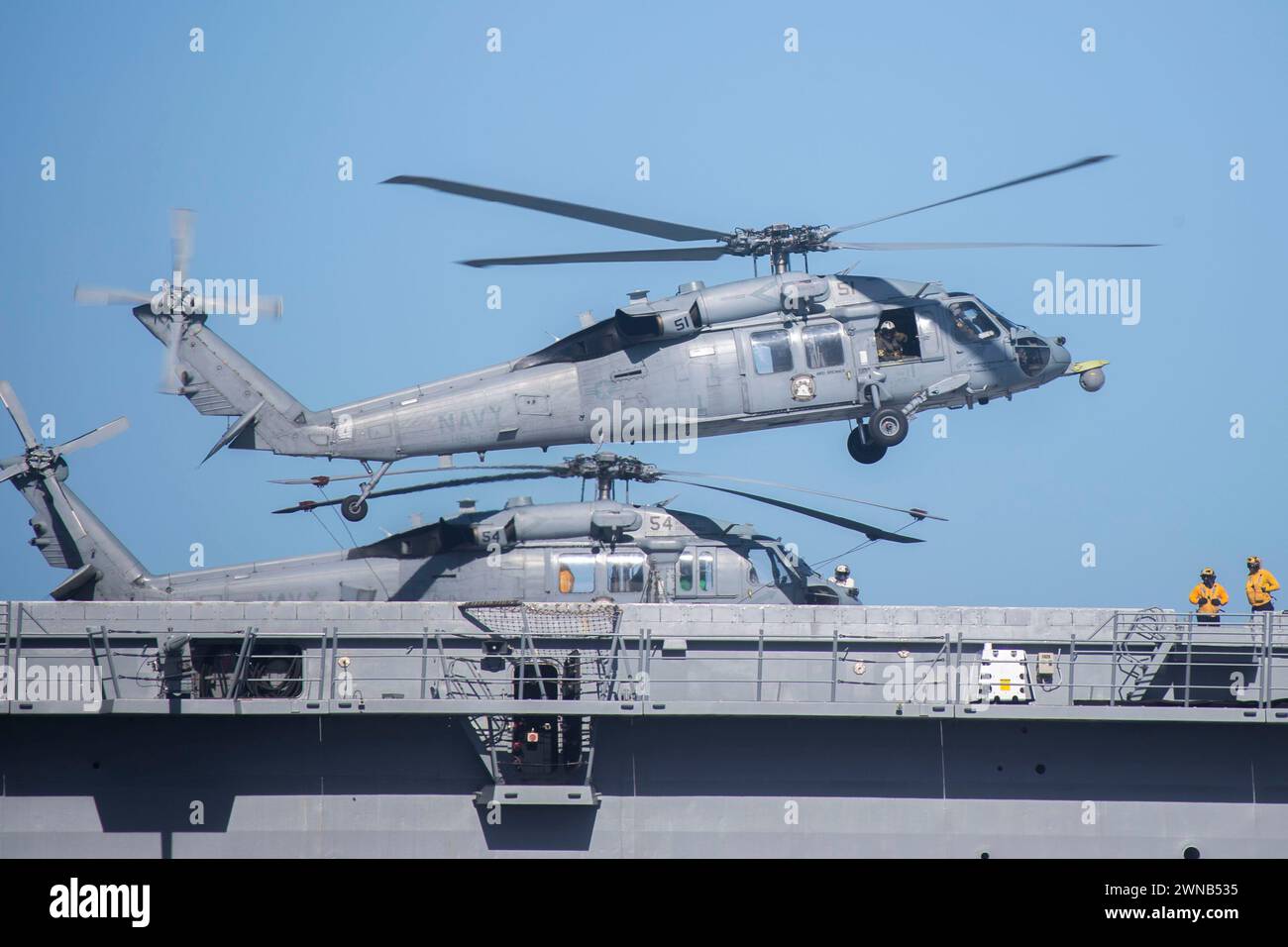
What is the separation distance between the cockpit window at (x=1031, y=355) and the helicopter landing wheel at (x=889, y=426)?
230 centimetres

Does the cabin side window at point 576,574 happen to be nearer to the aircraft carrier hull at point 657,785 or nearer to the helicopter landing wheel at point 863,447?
the aircraft carrier hull at point 657,785

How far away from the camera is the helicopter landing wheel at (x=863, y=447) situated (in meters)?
21.6

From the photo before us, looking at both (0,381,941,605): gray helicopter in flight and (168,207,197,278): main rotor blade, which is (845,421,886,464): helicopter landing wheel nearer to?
(0,381,941,605): gray helicopter in flight

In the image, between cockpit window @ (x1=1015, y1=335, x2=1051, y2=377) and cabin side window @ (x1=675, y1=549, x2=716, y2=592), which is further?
cockpit window @ (x1=1015, y1=335, x2=1051, y2=377)

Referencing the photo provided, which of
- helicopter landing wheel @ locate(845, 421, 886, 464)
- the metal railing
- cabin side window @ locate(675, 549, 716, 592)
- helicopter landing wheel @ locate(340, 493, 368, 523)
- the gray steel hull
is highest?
helicopter landing wheel @ locate(845, 421, 886, 464)

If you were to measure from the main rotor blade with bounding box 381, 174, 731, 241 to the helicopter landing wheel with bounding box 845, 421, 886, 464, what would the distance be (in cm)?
365

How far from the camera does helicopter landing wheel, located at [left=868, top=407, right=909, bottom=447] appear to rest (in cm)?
2091

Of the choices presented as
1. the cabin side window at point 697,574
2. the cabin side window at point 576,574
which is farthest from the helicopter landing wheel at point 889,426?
the cabin side window at point 576,574

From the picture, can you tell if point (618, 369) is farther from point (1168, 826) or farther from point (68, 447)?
point (1168, 826)

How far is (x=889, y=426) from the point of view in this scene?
21.0 m

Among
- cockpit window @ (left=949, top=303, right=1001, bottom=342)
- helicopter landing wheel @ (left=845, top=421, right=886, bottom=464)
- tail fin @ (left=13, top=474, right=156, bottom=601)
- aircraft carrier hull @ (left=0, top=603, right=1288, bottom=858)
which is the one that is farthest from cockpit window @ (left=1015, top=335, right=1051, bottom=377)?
A: tail fin @ (left=13, top=474, right=156, bottom=601)

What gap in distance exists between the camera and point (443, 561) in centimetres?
2012

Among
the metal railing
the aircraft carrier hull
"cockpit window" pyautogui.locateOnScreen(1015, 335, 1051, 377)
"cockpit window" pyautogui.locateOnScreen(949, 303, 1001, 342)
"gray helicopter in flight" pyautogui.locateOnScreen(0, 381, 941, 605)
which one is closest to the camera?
the aircraft carrier hull
